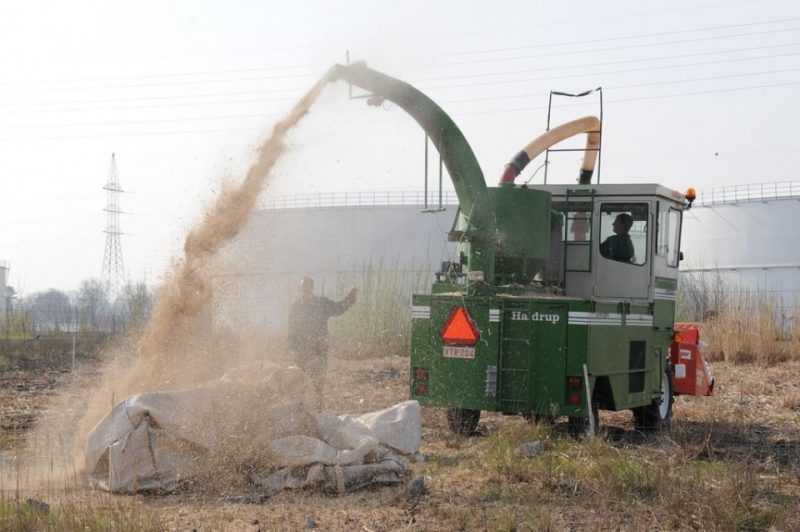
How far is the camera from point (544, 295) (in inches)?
429

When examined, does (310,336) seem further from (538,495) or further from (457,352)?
(538,495)

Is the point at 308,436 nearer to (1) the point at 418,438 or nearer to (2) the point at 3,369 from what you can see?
(1) the point at 418,438

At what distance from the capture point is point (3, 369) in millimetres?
18875

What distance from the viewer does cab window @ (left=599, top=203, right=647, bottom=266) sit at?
11758mm

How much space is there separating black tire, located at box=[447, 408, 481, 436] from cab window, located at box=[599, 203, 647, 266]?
2613 millimetres

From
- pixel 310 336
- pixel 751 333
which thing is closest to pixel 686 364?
pixel 310 336

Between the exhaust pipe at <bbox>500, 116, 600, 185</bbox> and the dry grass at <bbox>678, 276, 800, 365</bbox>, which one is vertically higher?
the exhaust pipe at <bbox>500, 116, 600, 185</bbox>

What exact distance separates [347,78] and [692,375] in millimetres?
6060

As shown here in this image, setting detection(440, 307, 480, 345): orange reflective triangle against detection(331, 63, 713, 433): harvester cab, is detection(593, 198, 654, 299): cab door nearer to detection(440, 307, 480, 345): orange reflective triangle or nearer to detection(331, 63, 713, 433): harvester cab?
detection(331, 63, 713, 433): harvester cab

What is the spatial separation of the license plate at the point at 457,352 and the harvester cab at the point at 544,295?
0.5 inches

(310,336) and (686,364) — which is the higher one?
(310,336)

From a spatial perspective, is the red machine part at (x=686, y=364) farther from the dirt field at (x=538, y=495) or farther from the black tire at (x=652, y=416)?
the dirt field at (x=538, y=495)

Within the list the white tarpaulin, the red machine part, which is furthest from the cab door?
the white tarpaulin

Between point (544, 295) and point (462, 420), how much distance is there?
168 cm
